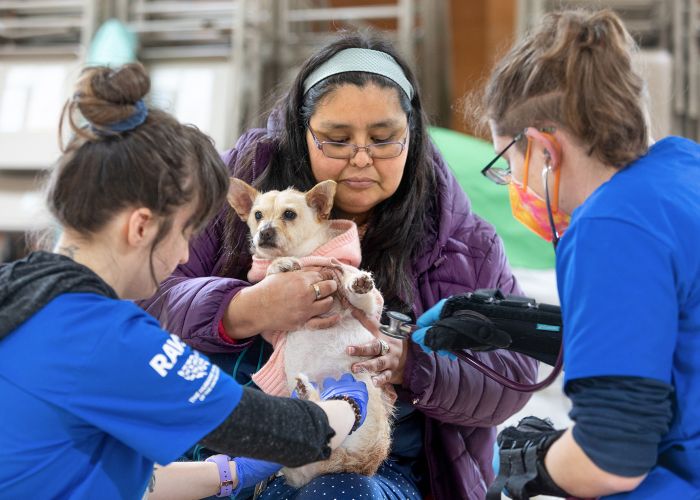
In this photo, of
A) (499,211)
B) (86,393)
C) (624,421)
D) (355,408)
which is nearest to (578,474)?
(624,421)

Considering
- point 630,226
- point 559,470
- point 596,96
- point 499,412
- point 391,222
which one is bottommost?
point 499,412

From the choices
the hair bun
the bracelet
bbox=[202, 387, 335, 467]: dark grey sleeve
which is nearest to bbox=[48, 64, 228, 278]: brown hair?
the hair bun

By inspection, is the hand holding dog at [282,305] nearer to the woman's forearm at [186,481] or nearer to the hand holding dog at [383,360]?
the hand holding dog at [383,360]

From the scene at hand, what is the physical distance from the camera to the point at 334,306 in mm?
1507

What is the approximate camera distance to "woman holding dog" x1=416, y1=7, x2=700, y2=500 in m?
0.92

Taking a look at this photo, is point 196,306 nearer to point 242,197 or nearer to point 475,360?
point 242,197

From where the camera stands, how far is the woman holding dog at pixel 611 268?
923 millimetres

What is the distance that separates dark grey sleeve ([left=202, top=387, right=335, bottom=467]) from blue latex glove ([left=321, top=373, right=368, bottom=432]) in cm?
19

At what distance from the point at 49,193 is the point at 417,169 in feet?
2.82

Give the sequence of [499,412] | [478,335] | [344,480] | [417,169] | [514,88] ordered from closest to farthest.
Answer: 1. [514,88]
2. [478,335]
3. [344,480]
4. [499,412]
5. [417,169]

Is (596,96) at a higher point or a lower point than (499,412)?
higher

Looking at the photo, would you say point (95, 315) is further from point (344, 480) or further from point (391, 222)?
point (391, 222)

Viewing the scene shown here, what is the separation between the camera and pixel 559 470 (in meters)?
1.00

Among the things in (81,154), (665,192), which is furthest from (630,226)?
(81,154)
